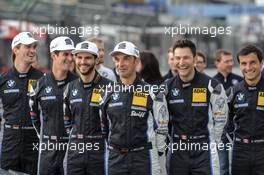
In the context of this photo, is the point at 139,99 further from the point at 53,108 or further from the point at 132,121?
the point at 53,108

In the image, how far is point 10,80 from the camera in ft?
24.0

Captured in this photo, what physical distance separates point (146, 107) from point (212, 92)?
74 cm

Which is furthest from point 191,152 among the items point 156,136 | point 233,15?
point 233,15

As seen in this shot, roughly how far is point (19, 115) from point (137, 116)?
1746 millimetres

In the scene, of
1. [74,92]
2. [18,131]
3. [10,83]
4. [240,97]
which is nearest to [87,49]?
[74,92]

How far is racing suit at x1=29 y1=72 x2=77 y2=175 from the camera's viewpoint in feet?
22.1

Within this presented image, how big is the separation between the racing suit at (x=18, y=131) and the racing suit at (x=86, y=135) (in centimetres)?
90

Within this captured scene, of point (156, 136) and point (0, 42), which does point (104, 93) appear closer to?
point (156, 136)

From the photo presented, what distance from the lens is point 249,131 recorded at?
650 centimetres

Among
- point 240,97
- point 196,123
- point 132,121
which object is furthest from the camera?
point 240,97

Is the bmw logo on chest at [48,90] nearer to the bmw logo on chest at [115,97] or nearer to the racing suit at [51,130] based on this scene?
the racing suit at [51,130]

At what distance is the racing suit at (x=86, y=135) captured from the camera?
637 cm

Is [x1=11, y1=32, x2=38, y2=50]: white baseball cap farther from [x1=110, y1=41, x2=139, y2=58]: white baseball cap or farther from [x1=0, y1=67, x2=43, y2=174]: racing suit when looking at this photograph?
[x1=110, y1=41, x2=139, y2=58]: white baseball cap

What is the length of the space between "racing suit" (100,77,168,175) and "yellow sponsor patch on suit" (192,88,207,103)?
0.35 meters
